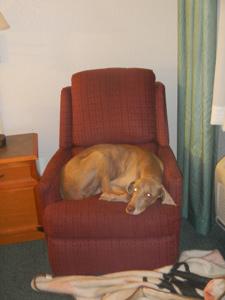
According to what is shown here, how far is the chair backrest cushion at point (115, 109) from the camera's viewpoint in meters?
2.57

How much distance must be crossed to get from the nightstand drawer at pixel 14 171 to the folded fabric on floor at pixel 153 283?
71cm

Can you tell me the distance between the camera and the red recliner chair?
6.61 ft

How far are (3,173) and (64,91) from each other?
0.76m

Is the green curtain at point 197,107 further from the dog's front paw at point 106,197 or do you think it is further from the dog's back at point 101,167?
the dog's front paw at point 106,197

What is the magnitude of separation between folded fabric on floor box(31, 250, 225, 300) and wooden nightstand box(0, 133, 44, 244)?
501 millimetres

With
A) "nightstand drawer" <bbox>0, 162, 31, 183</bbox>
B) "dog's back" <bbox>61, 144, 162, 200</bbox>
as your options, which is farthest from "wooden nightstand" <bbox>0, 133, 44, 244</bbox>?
"dog's back" <bbox>61, 144, 162, 200</bbox>

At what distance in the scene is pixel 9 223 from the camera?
8.58ft

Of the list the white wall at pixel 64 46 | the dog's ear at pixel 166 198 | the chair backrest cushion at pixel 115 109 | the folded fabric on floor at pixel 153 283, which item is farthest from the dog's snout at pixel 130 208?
the white wall at pixel 64 46

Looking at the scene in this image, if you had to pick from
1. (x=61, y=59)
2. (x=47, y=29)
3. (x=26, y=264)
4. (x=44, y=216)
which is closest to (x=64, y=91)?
(x=61, y=59)

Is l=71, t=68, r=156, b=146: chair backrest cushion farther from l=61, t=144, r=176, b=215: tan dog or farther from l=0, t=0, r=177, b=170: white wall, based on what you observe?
l=0, t=0, r=177, b=170: white wall

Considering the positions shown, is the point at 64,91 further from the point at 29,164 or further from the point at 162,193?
the point at 162,193

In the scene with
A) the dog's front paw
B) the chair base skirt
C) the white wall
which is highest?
the white wall

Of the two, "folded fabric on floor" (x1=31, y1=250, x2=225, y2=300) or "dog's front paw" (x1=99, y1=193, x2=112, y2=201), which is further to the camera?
"dog's front paw" (x1=99, y1=193, x2=112, y2=201)

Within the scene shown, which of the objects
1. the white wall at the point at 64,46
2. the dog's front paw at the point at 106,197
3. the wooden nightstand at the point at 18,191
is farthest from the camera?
the white wall at the point at 64,46
